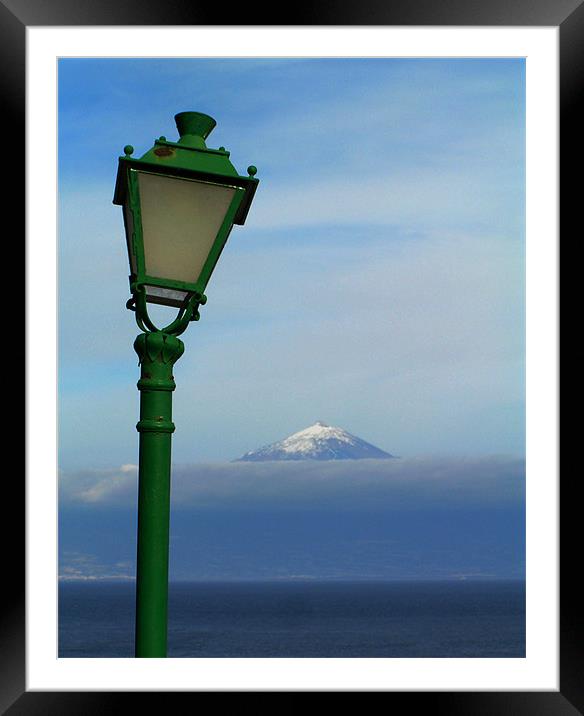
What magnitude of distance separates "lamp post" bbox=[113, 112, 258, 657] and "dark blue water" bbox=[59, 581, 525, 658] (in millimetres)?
76320

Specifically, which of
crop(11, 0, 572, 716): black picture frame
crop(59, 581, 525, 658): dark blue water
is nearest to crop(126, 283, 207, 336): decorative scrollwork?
crop(11, 0, 572, 716): black picture frame

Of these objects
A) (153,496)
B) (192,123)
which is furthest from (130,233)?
(153,496)

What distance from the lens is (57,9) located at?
293cm

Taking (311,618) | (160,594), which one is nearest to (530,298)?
(160,594)

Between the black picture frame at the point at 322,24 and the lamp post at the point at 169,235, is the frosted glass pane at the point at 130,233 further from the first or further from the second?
the black picture frame at the point at 322,24

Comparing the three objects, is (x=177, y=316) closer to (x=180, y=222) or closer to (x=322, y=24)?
(x=180, y=222)

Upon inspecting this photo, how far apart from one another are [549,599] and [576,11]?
1.71m

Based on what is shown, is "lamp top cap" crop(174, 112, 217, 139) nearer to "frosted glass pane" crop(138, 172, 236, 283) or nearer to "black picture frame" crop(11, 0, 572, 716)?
"frosted glass pane" crop(138, 172, 236, 283)

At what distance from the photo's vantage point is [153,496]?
291 cm

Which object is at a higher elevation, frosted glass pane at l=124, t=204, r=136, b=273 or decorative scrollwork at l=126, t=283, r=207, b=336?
frosted glass pane at l=124, t=204, r=136, b=273

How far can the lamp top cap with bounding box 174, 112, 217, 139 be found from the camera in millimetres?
3189

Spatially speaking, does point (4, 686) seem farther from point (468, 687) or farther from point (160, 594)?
point (468, 687)

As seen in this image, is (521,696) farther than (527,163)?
No

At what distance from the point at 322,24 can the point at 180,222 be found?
717 millimetres
